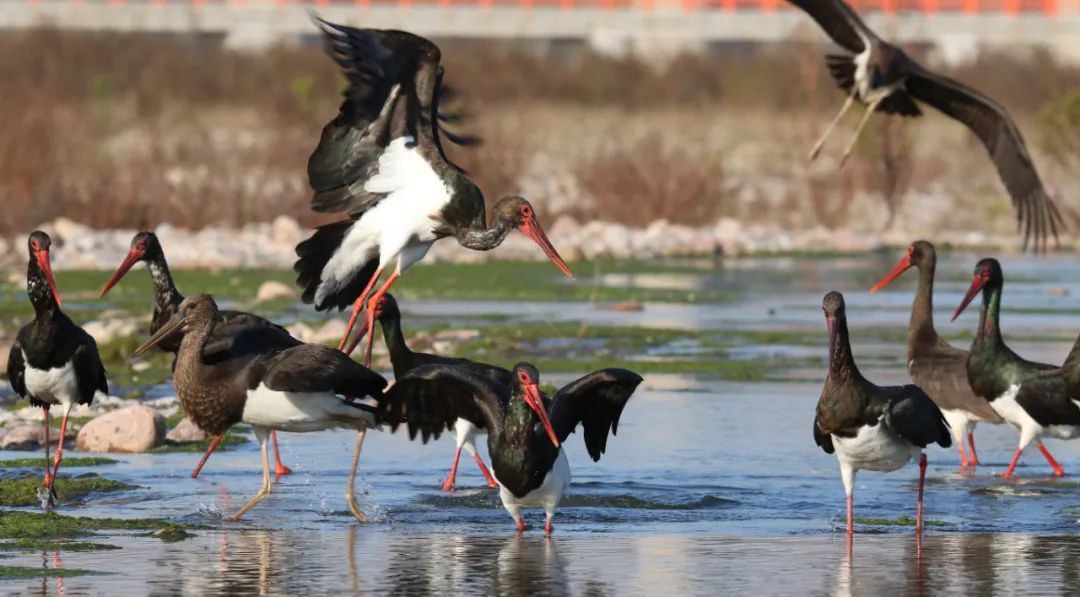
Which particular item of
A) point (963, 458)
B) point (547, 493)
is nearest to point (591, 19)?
point (963, 458)

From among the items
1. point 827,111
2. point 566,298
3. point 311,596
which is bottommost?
point 311,596

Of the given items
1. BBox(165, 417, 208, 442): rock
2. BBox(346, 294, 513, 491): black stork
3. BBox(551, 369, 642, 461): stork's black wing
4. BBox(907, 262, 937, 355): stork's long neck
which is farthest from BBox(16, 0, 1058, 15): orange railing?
BBox(551, 369, 642, 461): stork's black wing

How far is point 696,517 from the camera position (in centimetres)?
1039

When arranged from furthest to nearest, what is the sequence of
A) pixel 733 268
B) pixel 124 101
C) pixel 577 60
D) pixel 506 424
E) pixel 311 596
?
pixel 577 60 < pixel 124 101 < pixel 733 268 < pixel 506 424 < pixel 311 596

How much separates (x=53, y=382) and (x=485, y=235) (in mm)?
2678

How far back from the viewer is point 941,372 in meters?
12.9

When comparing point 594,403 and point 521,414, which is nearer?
point 521,414

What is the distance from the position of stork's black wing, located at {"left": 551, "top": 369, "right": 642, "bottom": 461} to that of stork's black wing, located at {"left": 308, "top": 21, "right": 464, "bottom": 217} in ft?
9.05

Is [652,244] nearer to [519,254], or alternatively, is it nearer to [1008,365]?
[519,254]

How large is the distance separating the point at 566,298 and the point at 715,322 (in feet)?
8.23

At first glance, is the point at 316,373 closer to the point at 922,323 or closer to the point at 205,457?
the point at 205,457

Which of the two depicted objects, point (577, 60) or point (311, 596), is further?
point (577, 60)

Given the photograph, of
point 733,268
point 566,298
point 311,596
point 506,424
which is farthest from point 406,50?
point 733,268

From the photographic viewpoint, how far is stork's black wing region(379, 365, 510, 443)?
33.8ft
